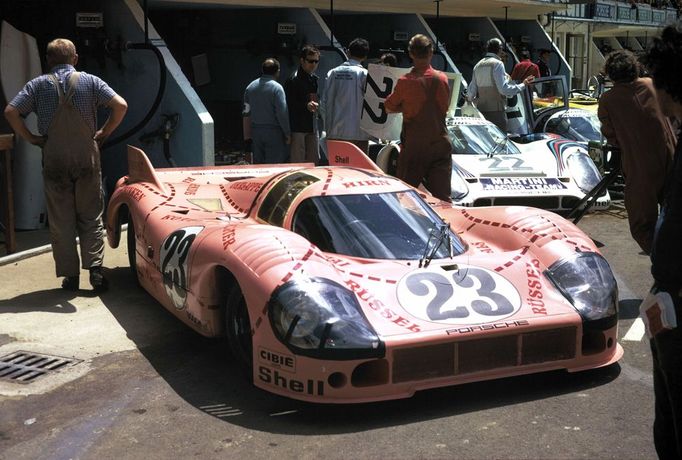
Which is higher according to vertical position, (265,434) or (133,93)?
(133,93)

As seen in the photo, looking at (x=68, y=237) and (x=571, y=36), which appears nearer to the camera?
(x=68, y=237)

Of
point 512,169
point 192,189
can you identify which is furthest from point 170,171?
point 512,169

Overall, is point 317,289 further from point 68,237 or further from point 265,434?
point 68,237

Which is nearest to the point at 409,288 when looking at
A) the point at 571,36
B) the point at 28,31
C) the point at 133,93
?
the point at 133,93

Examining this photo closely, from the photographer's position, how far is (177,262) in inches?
213

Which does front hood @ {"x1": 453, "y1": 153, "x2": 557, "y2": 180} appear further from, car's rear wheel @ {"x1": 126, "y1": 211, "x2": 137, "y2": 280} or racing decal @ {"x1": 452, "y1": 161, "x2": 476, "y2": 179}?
car's rear wheel @ {"x1": 126, "y1": 211, "x2": 137, "y2": 280}

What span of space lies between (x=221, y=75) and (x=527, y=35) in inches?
378

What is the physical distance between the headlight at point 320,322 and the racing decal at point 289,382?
15cm

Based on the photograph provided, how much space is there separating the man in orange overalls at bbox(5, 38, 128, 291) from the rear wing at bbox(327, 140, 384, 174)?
1790 millimetres

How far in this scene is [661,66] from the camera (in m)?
2.83

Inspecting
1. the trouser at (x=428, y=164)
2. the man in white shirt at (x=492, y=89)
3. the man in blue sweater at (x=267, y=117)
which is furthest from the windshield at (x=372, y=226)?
the man in white shirt at (x=492, y=89)

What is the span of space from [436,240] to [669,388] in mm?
Result: 2521

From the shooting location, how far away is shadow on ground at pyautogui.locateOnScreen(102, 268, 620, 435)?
14.1ft

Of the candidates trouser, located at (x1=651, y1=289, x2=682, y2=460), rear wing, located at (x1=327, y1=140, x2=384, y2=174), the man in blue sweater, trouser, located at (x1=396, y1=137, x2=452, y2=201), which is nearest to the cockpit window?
rear wing, located at (x1=327, y1=140, x2=384, y2=174)
